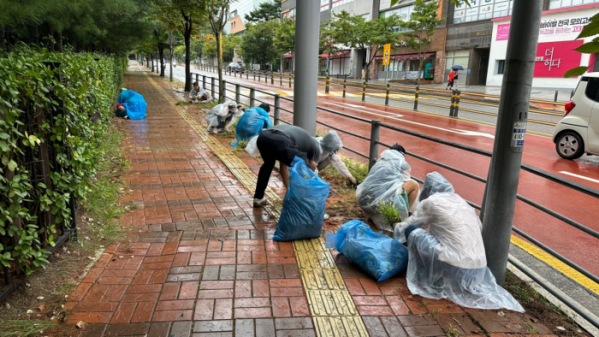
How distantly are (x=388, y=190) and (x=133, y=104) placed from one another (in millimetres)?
9729

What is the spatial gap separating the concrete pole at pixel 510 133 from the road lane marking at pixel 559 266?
3.33 feet

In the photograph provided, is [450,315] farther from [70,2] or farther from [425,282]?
[70,2]

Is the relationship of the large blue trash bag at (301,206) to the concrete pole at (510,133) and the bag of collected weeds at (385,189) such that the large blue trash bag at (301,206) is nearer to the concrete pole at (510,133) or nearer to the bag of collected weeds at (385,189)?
the bag of collected weeds at (385,189)

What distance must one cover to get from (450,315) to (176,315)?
1.83m

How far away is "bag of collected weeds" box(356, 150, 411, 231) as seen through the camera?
4.20m

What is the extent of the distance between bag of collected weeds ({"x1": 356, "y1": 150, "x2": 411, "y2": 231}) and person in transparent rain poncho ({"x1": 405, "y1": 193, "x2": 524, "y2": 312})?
95 centimetres

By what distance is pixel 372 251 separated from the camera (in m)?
3.35

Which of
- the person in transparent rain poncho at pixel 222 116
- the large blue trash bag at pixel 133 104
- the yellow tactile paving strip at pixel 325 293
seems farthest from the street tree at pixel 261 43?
the yellow tactile paving strip at pixel 325 293

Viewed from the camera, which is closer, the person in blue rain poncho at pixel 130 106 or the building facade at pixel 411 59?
the person in blue rain poncho at pixel 130 106

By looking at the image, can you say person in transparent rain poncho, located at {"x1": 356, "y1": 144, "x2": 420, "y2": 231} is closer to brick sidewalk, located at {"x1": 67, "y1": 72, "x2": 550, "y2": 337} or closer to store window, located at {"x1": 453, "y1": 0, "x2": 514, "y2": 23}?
brick sidewalk, located at {"x1": 67, "y1": 72, "x2": 550, "y2": 337}

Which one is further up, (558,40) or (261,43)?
(261,43)

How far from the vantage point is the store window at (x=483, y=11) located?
31312 mm

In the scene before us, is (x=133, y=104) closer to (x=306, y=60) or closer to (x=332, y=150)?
(x=306, y=60)

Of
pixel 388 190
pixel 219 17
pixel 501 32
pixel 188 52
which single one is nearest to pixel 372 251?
pixel 388 190
